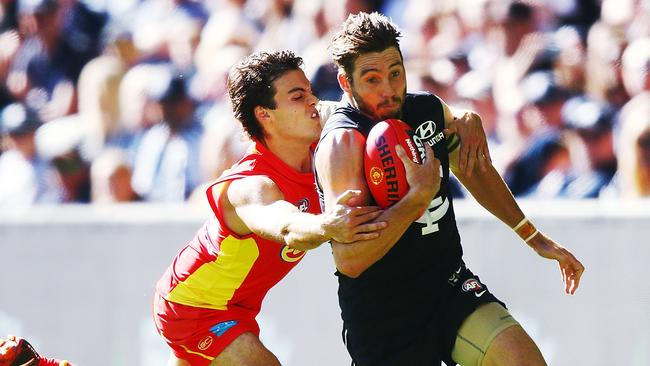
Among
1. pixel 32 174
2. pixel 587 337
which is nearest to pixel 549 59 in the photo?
pixel 587 337

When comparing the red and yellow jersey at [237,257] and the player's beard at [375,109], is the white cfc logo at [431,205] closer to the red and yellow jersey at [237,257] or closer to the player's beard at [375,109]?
the player's beard at [375,109]

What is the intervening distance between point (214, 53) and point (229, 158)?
0.96m

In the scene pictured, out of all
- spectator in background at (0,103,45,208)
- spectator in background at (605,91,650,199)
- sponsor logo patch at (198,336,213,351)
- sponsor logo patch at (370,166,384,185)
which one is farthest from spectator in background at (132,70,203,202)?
sponsor logo patch at (370,166,384,185)

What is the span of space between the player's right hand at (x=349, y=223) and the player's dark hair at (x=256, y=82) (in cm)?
105

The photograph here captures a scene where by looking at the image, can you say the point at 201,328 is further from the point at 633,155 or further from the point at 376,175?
the point at 633,155

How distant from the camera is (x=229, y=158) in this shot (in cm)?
701

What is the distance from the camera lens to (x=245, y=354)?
4.81 m

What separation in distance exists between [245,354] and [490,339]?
1163 mm

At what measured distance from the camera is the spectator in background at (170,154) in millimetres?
7082

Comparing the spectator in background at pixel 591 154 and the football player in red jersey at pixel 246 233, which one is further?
the spectator in background at pixel 591 154

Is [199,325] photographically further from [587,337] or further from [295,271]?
[587,337]

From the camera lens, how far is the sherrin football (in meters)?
3.98

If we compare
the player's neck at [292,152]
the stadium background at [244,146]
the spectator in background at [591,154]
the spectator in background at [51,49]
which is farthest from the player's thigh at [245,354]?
the spectator in background at [51,49]

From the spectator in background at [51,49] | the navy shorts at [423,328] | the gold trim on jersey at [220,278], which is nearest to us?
the navy shorts at [423,328]
